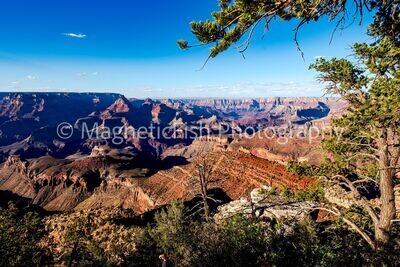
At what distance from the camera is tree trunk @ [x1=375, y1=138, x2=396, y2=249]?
1323 centimetres

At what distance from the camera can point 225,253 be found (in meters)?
13.8

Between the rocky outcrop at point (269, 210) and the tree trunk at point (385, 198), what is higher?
the tree trunk at point (385, 198)

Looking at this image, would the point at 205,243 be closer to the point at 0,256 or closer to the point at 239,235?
the point at 239,235

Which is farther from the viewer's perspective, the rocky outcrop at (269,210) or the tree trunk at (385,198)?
the rocky outcrop at (269,210)

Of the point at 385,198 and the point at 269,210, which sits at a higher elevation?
the point at 385,198

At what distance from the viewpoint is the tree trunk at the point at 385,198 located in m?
13.2

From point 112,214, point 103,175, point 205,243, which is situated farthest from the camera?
point 103,175

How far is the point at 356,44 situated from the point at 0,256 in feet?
64.3

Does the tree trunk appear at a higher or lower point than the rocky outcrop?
higher

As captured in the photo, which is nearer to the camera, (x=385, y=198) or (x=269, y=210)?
(x=385, y=198)

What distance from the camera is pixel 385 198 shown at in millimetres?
13516

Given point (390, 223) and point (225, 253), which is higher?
point (390, 223)

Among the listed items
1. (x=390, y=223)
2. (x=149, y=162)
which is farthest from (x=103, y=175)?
(x=390, y=223)

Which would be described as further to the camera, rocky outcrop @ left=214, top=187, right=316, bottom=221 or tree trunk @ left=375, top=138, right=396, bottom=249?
rocky outcrop @ left=214, top=187, right=316, bottom=221
